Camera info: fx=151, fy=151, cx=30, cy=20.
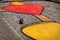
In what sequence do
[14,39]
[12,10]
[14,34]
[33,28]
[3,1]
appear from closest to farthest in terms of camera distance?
[14,39] < [14,34] < [33,28] < [12,10] < [3,1]

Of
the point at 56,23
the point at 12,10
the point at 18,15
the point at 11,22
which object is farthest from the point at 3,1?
the point at 56,23

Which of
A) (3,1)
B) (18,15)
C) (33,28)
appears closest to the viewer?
(33,28)

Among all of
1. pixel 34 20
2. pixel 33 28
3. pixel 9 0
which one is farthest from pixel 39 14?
pixel 9 0

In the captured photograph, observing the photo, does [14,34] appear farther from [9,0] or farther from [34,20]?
[9,0]

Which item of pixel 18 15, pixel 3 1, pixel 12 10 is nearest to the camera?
pixel 18 15

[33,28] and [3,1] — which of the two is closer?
[33,28]

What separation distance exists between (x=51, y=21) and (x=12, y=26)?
738 mm

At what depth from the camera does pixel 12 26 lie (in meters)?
2.53

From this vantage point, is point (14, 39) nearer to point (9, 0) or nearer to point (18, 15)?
point (18, 15)

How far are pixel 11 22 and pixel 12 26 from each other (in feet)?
0.65

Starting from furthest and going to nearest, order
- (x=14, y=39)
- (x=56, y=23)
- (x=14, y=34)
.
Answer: (x=56, y=23) → (x=14, y=34) → (x=14, y=39)

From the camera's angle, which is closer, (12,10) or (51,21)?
(51,21)

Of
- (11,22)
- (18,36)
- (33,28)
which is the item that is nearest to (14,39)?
(18,36)

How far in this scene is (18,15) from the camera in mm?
3113
